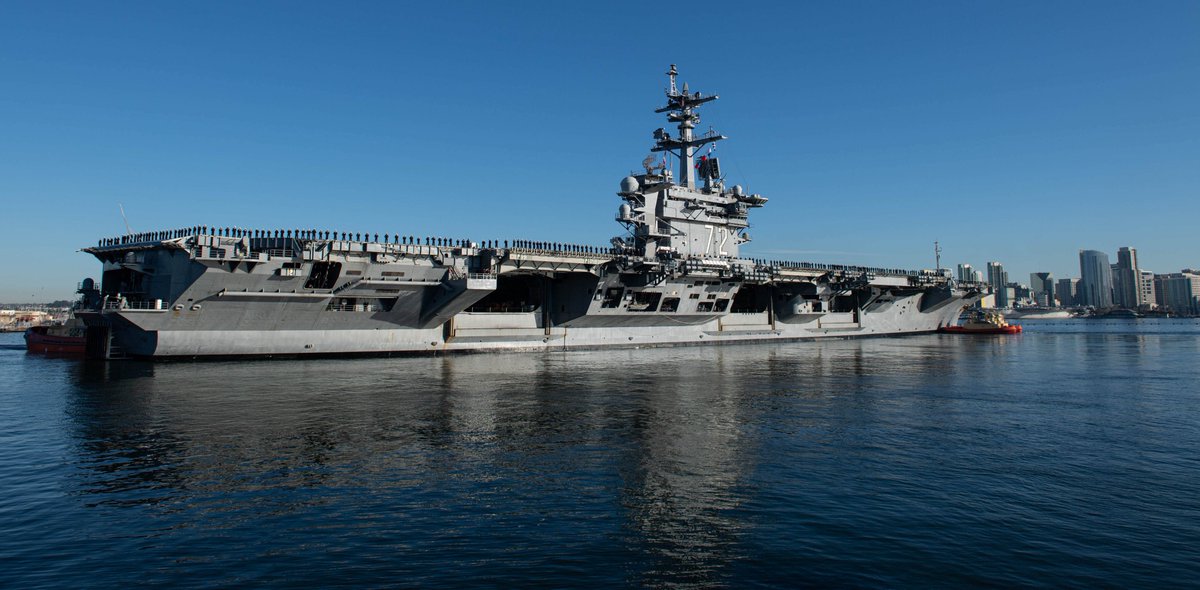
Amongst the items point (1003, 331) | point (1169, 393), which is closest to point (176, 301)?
point (1169, 393)

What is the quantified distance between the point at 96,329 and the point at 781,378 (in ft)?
86.6

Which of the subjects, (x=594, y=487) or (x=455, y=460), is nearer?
(x=594, y=487)

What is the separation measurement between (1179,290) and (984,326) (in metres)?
165

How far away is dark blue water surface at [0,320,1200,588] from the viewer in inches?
239

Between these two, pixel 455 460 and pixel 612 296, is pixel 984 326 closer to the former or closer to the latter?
pixel 612 296

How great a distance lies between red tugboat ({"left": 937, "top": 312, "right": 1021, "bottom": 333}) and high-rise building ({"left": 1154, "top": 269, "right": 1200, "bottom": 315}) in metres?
149

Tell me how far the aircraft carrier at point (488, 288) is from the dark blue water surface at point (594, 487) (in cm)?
644

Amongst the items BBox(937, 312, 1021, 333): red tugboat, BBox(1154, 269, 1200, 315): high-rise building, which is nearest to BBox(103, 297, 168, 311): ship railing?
BBox(937, 312, 1021, 333): red tugboat

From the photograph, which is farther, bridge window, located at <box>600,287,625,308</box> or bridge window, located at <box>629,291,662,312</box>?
bridge window, located at <box>629,291,662,312</box>

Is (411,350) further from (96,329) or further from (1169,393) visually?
(1169,393)

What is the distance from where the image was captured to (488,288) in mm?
27469

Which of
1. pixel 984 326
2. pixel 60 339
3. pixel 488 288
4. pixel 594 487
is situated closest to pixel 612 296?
pixel 488 288

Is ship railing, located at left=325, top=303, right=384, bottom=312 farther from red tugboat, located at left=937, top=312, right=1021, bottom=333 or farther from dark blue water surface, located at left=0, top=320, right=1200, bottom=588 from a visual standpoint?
red tugboat, located at left=937, top=312, right=1021, bottom=333

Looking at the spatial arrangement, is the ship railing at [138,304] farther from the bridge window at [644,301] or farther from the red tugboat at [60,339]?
the bridge window at [644,301]
